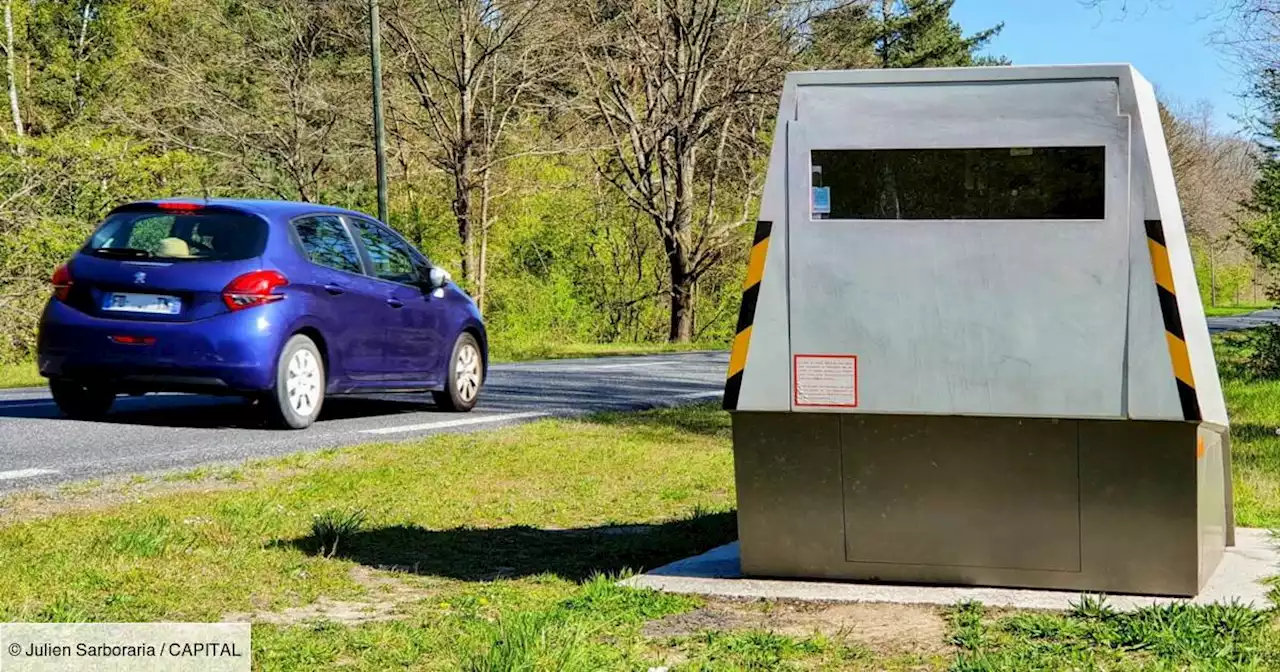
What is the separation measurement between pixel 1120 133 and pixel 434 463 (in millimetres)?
5142

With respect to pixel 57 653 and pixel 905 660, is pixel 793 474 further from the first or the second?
pixel 57 653

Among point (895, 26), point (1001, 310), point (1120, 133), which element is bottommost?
point (1001, 310)

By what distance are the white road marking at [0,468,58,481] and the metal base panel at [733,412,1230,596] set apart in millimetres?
4676

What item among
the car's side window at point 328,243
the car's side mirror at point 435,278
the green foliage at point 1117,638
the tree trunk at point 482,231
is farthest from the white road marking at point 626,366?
the tree trunk at point 482,231

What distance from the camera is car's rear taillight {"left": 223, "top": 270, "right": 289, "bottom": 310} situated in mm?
10133

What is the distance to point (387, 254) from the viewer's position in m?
11.7

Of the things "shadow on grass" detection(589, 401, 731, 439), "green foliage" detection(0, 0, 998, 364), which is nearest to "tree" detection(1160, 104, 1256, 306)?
"green foliage" detection(0, 0, 998, 364)

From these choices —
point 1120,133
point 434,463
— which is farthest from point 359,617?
point 434,463

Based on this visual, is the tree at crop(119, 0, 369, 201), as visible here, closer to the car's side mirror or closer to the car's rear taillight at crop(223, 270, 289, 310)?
the car's side mirror

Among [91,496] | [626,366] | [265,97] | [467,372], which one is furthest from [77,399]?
[265,97]

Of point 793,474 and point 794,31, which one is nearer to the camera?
point 793,474

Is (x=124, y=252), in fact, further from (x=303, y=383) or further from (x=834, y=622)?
(x=834, y=622)

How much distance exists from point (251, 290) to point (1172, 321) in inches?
283

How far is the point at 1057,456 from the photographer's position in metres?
4.77
